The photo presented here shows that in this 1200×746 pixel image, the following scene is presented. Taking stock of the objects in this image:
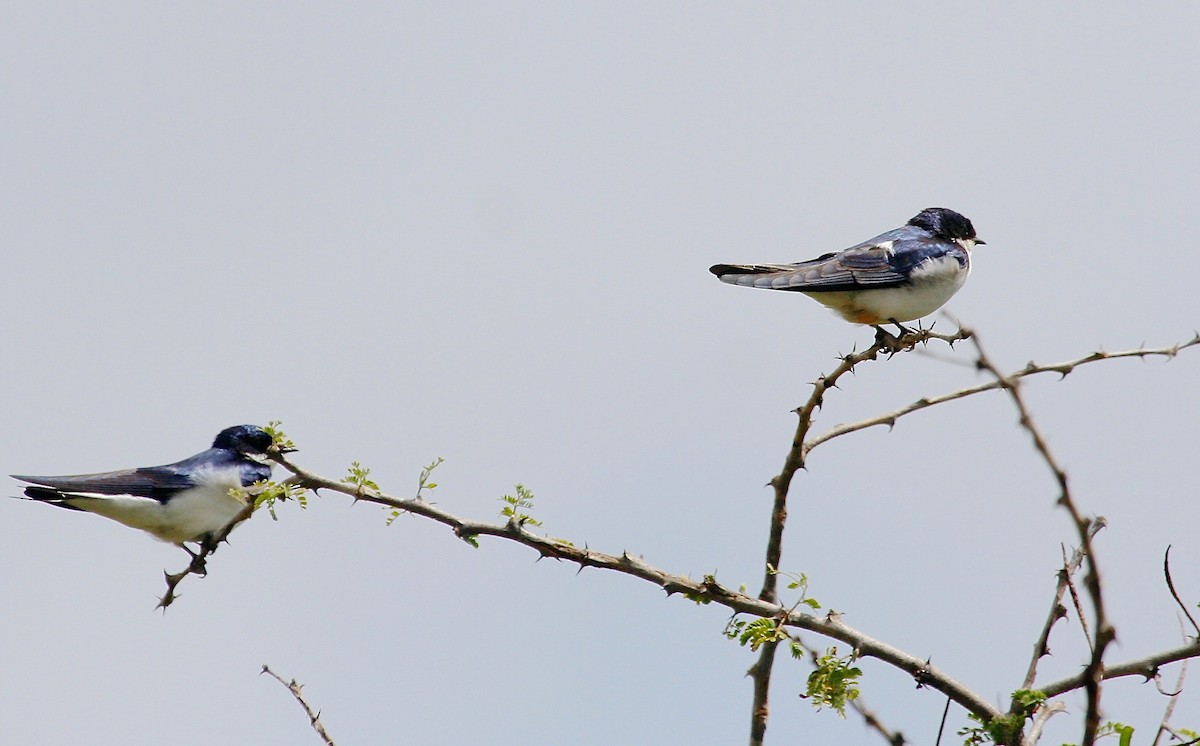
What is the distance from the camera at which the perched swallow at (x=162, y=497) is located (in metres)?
10.9

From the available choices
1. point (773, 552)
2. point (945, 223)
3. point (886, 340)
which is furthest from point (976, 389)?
point (945, 223)

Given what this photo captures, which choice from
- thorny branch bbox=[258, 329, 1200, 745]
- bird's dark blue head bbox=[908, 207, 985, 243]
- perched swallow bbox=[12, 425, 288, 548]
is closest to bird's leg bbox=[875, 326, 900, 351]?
bird's dark blue head bbox=[908, 207, 985, 243]

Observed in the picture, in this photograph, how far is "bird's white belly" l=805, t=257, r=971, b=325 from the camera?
9.95 metres

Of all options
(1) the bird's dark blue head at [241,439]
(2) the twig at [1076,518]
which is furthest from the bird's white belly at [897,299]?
(2) the twig at [1076,518]

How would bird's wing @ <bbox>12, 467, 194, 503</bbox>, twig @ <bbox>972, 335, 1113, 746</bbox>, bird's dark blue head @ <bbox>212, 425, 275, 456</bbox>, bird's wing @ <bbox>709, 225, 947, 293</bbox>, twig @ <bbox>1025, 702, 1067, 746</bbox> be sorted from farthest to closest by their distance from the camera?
bird's dark blue head @ <bbox>212, 425, 275, 456</bbox>
bird's wing @ <bbox>12, 467, 194, 503</bbox>
bird's wing @ <bbox>709, 225, 947, 293</bbox>
twig @ <bbox>1025, 702, 1067, 746</bbox>
twig @ <bbox>972, 335, 1113, 746</bbox>

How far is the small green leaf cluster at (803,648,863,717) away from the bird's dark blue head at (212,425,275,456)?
828 cm

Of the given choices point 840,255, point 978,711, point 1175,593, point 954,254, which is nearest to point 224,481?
point 840,255

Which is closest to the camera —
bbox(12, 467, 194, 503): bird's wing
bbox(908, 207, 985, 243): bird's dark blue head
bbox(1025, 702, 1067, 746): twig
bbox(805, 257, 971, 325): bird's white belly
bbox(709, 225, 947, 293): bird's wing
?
bbox(1025, 702, 1067, 746): twig

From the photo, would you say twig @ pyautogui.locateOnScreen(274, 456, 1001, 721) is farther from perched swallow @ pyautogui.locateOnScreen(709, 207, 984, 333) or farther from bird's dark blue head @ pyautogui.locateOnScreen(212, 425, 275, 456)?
bird's dark blue head @ pyautogui.locateOnScreen(212, 425, 275, 456)

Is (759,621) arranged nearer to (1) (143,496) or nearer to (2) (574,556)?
(2) (574,556)

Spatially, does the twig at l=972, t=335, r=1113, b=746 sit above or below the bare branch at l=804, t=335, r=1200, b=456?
below

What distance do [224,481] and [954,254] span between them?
6331 millimetres

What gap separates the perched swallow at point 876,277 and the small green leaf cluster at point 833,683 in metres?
4.50

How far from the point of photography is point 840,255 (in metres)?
10.2
